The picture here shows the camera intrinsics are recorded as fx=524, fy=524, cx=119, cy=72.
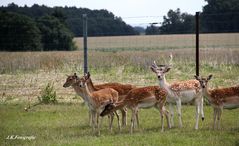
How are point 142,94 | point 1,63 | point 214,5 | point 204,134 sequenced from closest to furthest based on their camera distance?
point 204,134 → point 142,94 → point 1,63 → point 214,5

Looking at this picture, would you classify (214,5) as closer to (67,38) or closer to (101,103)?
(67,38)

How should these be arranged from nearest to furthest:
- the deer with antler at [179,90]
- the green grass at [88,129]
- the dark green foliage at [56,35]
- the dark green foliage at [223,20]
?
the green grass at [88,129], the deer with antler at [179,90], the dark green foliage at [223,20], the dark green foliage at [56,35]

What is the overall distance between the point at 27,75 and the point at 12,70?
1606 mm

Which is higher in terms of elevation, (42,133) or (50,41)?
(50,41)

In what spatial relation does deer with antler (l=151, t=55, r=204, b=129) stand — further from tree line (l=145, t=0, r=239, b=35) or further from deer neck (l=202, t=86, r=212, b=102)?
tree line (l=145, t=0, r=239, b=35)

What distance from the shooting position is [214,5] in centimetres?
3122

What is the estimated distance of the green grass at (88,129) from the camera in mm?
12227

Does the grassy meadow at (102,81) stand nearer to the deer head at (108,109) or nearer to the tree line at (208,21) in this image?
the deer head at (108,109)

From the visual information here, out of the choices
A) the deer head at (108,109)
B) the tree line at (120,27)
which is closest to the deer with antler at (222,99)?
the deer head at (108,109)

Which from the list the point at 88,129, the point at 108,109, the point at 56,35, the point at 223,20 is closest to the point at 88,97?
the point at 108,109

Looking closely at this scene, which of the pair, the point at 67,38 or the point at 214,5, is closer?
the point at 214,5

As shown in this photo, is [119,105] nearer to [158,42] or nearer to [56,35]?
[158,42]

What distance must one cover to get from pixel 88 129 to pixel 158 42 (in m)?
19.7

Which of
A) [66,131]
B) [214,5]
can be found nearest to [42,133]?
[66,131]
